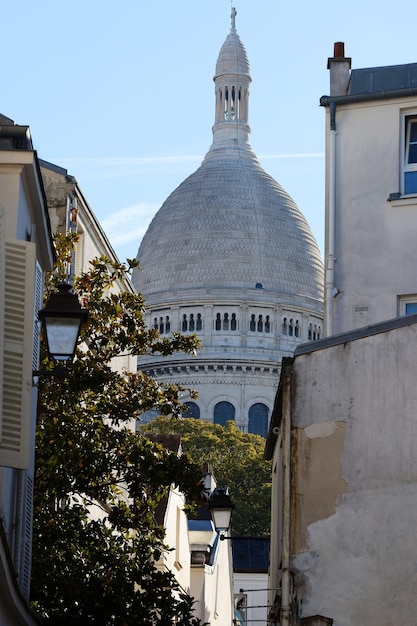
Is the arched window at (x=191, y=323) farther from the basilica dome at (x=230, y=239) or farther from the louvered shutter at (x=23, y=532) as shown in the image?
the louvered shutter at (x=23, y=532)

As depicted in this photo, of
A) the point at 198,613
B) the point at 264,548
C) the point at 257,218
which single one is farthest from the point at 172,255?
the point at 198,613

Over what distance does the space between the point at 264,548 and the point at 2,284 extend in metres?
38.7

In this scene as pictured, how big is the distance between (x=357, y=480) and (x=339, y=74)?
7.61m

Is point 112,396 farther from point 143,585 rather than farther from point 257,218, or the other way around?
point 257,218

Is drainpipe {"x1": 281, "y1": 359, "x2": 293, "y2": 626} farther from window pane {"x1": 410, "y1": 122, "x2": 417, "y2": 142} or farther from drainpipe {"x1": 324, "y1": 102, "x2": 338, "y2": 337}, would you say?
window pane {"x1": 410, "y1": 122, "x2": 417, "y2": 142}

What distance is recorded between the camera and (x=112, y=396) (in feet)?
53.2

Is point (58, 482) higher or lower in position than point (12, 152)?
lower

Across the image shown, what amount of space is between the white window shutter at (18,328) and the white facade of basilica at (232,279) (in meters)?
125

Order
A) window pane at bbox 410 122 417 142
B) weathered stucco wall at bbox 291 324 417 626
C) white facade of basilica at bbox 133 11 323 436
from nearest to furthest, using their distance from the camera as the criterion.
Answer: weathered stucco wall at bbox 291 324 417 626 < window pane at bbox 410 122 417 142 < white facade of basilica at bbox 133 11 323 436

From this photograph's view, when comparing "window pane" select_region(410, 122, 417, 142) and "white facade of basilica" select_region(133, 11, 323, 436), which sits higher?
"white facade of basilica" select_region(133, 11, 323, 436)

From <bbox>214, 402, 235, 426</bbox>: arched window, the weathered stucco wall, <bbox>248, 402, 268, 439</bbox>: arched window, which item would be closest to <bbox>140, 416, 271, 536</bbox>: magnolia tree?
<bbox>248, 402, 268, 439</bbox>: arched window

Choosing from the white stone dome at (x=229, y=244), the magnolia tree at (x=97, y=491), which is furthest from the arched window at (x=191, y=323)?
the magnolia tree at (x=97, y=491)

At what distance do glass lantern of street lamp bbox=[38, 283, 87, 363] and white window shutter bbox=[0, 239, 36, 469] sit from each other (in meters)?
0.11

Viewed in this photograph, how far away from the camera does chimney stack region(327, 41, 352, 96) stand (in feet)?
67.8
